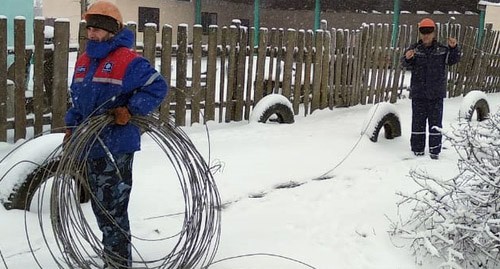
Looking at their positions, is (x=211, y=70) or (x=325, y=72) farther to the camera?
(x=325, y=72)

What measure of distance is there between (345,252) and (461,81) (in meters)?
9.31

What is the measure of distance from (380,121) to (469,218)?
3375mm

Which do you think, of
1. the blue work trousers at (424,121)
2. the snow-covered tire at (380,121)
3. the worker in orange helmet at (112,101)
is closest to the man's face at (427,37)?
the blue work trousers at (424,121)

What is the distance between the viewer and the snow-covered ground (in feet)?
13.3

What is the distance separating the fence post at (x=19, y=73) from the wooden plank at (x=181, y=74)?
74.3 inches

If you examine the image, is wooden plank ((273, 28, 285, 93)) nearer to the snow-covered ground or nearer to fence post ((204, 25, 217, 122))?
the snow-covered ground

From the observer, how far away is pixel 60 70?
629 centimetres

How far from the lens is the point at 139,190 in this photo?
520 centimetres

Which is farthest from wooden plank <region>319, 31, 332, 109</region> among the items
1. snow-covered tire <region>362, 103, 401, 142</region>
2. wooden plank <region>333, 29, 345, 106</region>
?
snow-covered tire <region>362, 103, 401, 142</region>

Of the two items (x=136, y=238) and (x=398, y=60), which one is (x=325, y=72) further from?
(x=136, y=238)

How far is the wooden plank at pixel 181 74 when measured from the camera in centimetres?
725

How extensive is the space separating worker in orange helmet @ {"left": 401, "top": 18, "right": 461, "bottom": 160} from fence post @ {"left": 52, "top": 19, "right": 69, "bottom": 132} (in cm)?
402

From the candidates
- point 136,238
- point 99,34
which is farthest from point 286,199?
point 99,34

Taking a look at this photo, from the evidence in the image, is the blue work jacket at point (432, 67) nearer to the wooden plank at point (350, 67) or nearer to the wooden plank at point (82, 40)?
the wooden plank at point (350, 67)
